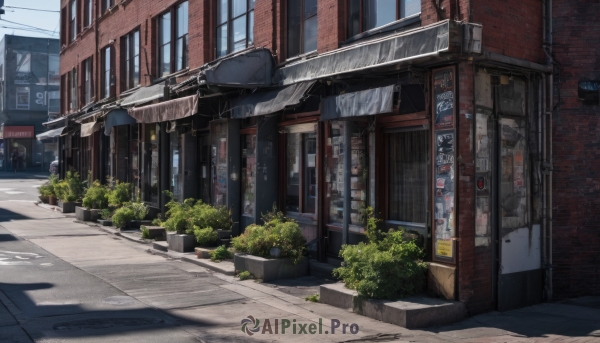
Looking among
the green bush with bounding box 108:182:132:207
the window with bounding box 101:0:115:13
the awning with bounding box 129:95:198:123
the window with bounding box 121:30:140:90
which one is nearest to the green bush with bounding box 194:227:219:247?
the awning with bounding box 129:95:198:123

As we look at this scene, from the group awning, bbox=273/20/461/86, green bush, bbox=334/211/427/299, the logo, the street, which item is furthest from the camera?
green bush, bbox=334/211/427/299

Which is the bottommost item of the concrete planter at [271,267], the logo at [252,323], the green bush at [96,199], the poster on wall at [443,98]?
the logo at [252,323]

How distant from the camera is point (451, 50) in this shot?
8.96 m

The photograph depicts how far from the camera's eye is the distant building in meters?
56.5

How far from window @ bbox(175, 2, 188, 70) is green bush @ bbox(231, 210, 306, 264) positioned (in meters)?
7.95

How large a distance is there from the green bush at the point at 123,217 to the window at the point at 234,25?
539 centimetres

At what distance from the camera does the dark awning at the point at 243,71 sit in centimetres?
1309

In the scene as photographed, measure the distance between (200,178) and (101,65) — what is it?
33.7ft

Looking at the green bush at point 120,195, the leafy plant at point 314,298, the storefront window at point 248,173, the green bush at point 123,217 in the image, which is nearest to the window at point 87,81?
the green bush at point 120,195

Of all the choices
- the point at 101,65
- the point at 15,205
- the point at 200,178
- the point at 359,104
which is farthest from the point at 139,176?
the point at 359,104

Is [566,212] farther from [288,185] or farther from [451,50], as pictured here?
[288,185]

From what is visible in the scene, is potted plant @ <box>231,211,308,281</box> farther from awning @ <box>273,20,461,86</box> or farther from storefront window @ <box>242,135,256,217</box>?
awning @ <box>273,20,461,86</box>

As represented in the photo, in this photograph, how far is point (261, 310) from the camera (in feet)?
31.7

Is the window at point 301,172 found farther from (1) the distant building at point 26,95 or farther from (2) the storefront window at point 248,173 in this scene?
(1) the distant building at point 26,95
